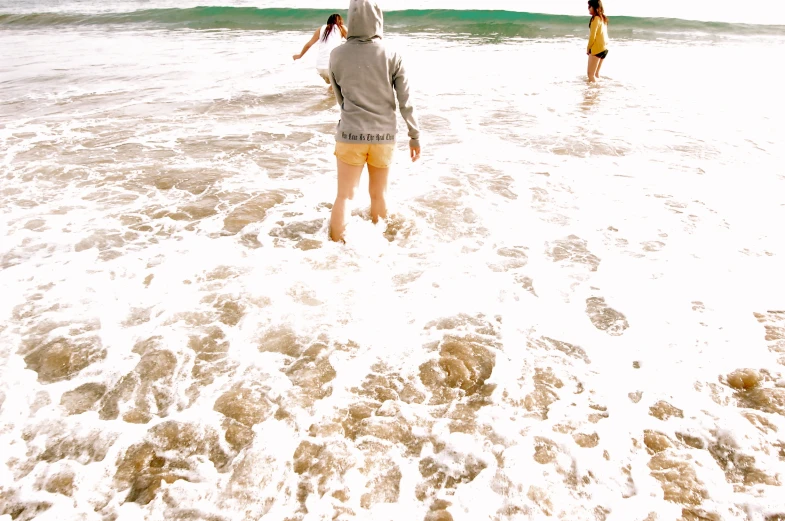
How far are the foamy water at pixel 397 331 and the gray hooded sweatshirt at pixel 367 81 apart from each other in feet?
3.48

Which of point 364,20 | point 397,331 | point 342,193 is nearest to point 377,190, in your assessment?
point 342,193

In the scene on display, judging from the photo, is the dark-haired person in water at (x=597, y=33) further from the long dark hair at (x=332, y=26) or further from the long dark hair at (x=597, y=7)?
the long dark hair at (x=332, y=26)

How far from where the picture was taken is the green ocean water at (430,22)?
21.8 metres

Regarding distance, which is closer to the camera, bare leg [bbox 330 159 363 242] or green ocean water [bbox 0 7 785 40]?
bare leg [bbox 330 159 363 242]

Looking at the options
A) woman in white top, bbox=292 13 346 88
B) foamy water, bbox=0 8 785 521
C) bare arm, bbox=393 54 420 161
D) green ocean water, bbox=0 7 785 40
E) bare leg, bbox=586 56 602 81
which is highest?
green ocean water, bbox=0 7 785 40

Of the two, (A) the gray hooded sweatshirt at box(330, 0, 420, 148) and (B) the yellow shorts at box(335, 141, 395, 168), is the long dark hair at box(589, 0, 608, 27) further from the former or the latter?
(B) the yellow shorts at box(335, 141, 395, 168)

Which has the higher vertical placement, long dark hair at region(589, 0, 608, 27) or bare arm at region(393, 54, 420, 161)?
long dark hair at region(589, 0, 608, 27)

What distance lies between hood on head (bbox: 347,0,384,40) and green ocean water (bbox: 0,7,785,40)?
1965 cm

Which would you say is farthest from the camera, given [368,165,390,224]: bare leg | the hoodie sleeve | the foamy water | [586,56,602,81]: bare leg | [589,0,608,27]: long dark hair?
[586,56,602,81]: bare leg

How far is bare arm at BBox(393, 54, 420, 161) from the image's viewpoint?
12.5 feet

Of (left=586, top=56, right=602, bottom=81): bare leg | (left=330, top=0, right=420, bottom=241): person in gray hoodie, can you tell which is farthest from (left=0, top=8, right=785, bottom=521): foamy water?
(left=586, top=56, right=602, bottom=81): bare leg

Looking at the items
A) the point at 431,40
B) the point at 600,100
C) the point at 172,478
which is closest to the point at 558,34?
the point at 431,40

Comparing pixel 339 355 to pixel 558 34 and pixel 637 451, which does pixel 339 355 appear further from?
pixel 558 34

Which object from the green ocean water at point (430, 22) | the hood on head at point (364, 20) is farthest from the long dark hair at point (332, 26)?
the green ocean water at point (430, 22)
